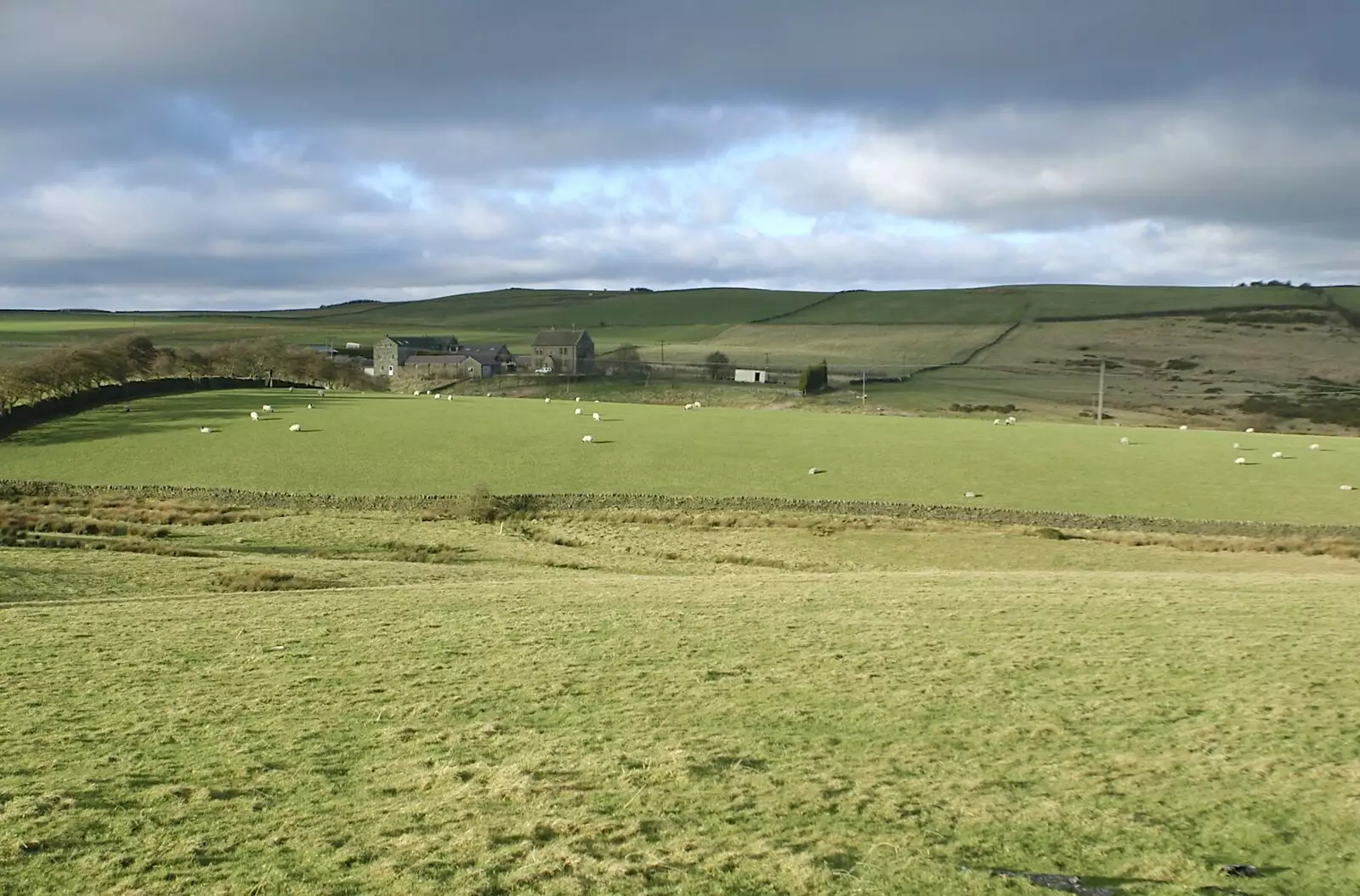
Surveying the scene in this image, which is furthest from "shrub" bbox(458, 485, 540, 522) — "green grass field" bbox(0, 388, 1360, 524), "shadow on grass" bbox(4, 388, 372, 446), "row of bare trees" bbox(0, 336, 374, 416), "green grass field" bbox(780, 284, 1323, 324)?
"green grass field" bbox(780, 284, 1323, 324)

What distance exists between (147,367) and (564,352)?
62711mm

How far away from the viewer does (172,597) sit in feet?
78.0

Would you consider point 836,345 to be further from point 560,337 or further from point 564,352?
point 560,337

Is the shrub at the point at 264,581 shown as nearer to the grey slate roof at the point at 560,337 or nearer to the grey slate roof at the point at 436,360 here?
the grey slate roof at the point at 436,360

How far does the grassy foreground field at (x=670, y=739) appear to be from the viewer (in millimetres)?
9117

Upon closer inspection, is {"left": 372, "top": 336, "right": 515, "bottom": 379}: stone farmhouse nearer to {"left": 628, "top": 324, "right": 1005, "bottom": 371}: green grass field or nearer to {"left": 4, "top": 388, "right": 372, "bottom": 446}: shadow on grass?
{"left": 628, "top": 324, "right": 1005, "bottom": 371}: green grass field

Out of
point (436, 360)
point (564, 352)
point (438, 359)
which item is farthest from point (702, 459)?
point (438, 359)

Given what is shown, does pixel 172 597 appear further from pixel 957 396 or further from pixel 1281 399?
pixel 1281 399

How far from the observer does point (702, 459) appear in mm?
57562

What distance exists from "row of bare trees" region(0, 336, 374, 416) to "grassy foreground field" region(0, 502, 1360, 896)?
54.2m

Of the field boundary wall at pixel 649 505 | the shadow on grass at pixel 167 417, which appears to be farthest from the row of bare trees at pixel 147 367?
the field boundary wall at pixel 649 505

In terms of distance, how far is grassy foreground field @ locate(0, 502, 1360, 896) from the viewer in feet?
29.9

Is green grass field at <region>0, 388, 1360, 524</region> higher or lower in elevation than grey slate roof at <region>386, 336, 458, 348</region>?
lower

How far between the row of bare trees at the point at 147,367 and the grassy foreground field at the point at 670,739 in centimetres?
5423
